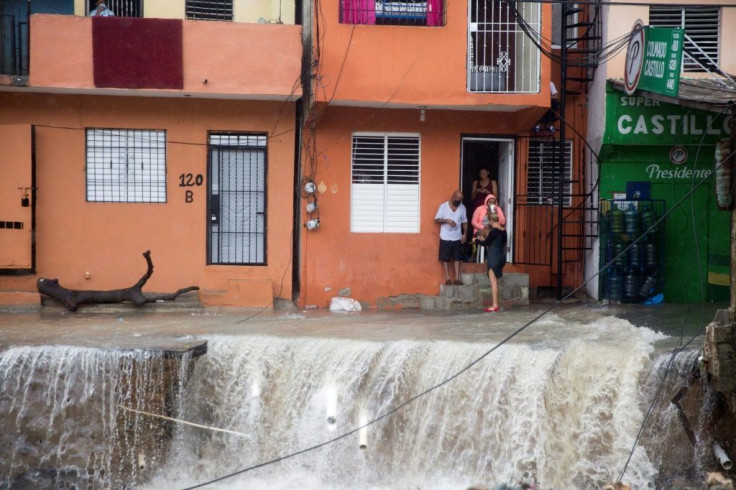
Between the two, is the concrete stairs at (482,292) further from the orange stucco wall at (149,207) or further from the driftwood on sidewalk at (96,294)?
the driftwood on sidewalk at (96,294)

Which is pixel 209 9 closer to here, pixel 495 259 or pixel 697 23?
pixel 495 259

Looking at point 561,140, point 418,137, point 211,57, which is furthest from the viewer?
point 418,137

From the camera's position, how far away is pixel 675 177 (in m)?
15.1

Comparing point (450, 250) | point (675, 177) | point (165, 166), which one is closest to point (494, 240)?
point (450, 250)

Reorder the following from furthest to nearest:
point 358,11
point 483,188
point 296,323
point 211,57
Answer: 1. point 483,188
2. point 358,11
3. point 211,57
4. point 296,323

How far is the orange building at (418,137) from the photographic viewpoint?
47.0 feet

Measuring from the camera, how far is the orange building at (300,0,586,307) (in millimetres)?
14320

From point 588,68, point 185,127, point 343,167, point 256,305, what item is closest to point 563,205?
point 588,68

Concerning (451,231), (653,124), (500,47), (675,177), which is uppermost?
(500,47)

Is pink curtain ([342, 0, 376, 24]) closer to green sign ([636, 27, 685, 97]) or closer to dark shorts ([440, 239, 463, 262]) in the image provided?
dark shorts ([440, 239, 463, 262])

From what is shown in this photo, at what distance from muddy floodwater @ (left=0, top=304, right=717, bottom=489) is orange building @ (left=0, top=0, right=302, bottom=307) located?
11.4 feet

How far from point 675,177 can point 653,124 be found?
978mm

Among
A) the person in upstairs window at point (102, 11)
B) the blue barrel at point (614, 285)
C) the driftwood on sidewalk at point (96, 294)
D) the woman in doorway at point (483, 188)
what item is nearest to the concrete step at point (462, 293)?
the woman in doorway at point (483, 188)

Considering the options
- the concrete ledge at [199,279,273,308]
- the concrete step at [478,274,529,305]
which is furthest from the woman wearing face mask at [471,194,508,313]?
the concrete ledge at [199,279,273,308]
